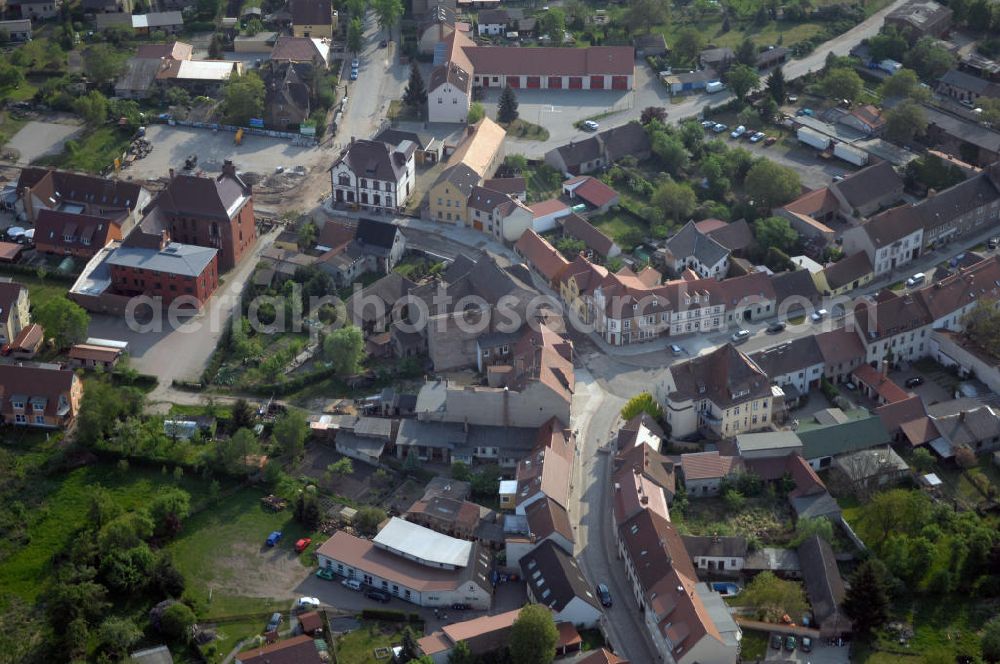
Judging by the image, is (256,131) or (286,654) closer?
(286,654)

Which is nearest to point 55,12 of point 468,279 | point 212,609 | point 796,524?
point 468,279

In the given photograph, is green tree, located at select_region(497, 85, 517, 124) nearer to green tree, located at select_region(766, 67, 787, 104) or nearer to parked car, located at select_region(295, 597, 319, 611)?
green tree, located at select_region(766, 67, 787, 104)

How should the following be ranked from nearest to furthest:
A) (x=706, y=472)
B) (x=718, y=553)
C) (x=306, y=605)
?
(x=306, y=605), (x=718, y=553), (x=706, y=472)

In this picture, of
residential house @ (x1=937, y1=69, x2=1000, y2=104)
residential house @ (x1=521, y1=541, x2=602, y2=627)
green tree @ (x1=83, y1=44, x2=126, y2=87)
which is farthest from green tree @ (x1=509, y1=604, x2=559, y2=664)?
green tree @ (x1=83, y1=44, x2=126, y2=87)

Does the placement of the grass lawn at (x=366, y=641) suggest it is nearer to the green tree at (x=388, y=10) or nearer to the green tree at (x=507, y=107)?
the green tree at (x=507, y=107)

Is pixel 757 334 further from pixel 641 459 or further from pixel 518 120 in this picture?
pixel 518 120

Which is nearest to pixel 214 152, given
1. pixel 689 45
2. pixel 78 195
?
pixel 78 195

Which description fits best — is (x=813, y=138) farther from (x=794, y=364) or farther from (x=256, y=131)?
(x=256, y=131)
